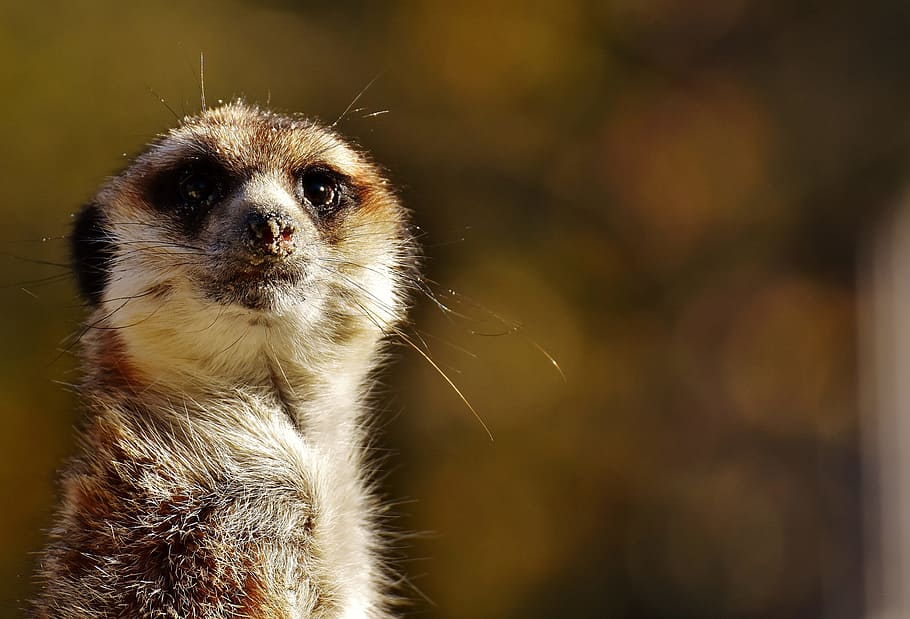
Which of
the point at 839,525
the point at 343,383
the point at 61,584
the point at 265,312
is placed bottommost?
the point at 839,525

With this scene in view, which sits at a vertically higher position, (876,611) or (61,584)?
(61,584)

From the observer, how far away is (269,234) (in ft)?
5.61

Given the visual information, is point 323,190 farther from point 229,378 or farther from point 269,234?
point 229,378

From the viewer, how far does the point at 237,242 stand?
1732 millimetres

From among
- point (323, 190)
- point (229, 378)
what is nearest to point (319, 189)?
point (323, 190)

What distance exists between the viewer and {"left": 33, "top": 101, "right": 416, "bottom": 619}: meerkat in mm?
1566

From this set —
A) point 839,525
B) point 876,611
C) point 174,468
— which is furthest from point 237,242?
point 839,525

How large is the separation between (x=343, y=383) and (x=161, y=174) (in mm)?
548

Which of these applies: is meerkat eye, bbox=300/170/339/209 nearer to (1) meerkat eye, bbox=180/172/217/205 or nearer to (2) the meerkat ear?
(1) meerkat eye, bbox=180/172/217/205

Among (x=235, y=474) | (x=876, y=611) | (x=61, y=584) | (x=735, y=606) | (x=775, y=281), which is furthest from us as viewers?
(x=775, y=281)

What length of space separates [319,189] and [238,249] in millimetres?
326

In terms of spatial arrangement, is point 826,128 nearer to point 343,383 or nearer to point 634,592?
point 634,592

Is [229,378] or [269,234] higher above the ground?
[269,234]

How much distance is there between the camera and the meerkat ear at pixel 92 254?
1.94 m
